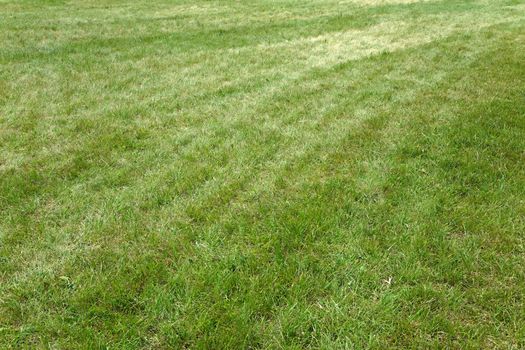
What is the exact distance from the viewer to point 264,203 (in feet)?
17.4

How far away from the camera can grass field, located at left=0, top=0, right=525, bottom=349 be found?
12.1 ft

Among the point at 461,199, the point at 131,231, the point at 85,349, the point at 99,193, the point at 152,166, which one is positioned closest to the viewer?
the point at 85,349

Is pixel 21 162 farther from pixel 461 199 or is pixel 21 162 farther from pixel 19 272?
pixel 461 199

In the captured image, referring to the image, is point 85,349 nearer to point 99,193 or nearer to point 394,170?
point 99,193

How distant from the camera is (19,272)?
4246 mm

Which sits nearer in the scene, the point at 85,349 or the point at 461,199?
the point at 85,349

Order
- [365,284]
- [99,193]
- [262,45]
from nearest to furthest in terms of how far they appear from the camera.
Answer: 1. [365,284]
2. [99,193]
3. [262,45]

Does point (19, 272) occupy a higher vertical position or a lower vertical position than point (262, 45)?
lower

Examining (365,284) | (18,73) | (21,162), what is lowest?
(365,284)

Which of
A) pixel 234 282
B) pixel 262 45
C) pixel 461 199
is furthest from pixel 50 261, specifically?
pixel 262 45

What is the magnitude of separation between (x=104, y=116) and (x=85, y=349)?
5.48 metres

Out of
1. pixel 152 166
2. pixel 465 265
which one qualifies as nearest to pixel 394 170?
pixel 465 265

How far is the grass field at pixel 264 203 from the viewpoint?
12.1 ft

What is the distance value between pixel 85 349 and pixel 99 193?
255 centimetres
